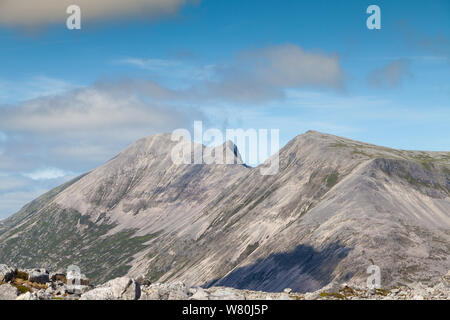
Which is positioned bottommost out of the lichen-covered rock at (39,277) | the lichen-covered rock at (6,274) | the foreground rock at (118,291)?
the lichen-covered rock at (39,277)

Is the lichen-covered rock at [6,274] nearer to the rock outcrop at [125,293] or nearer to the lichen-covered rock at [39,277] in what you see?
the rock outcrop at [125,293]

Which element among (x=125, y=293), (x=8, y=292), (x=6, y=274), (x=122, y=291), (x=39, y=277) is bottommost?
(x=39, y=277)

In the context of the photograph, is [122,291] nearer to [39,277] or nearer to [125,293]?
[125,293]

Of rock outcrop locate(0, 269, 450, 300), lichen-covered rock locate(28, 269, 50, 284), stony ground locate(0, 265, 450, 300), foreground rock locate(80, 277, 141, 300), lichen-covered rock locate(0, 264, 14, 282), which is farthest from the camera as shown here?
lichen-covered rock locate(28, 269, 50, 284)

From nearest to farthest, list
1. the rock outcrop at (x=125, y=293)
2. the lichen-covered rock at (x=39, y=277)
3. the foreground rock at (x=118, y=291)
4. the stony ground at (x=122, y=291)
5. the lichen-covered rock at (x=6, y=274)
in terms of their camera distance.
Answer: the foreground rock at (x=118, y=291), the rock outcrop at (x=125, y=293), the stony ground at (x=122, y=291), the lichen-covered rock at (x=6, y=274), the lichen-covered rock at (x=39, y=277)

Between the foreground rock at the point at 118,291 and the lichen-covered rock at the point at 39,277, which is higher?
the foreground rock at the point at 118,291

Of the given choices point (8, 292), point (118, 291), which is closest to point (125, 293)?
point (118, 291)

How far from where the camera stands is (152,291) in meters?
50.6

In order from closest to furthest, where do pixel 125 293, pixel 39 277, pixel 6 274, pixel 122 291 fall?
pixel 122 291 < pixel 125 293 < pixel 6 274 < pixel 39 277

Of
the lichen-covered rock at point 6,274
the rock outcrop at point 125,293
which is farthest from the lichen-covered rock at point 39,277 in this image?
the lichen-covered rock at point 6,274

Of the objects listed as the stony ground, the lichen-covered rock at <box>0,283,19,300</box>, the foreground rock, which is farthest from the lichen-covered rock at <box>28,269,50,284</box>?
the foreground rock

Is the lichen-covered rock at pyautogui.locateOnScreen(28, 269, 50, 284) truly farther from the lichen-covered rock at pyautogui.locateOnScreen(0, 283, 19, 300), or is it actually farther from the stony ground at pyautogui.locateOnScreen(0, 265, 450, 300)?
the lichen-covered rock at pyautogui.locateOnScreen(0, 283, 19, 300)
